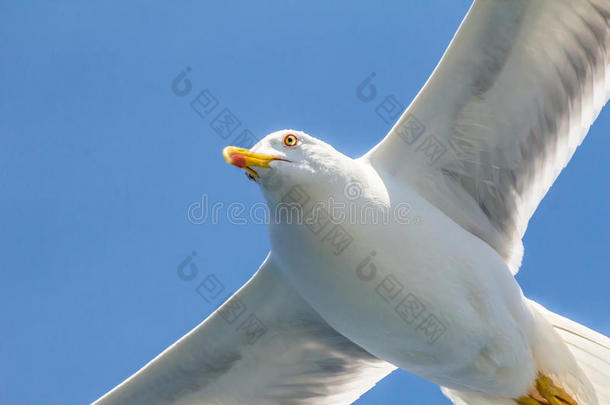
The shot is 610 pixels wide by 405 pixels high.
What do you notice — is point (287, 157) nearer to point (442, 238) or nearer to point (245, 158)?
point (245, 158)

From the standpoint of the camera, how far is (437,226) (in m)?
4.98

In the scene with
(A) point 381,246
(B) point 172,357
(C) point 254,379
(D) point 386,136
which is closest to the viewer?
(A) point 381,246

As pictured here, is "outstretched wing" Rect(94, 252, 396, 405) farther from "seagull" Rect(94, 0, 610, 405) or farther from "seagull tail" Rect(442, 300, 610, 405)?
"seagull tail" Rect(442, 300, 610, 405)

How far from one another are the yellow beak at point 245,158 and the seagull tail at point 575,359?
1958 millimetres

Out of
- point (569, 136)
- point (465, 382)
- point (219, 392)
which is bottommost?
point (465, 382)

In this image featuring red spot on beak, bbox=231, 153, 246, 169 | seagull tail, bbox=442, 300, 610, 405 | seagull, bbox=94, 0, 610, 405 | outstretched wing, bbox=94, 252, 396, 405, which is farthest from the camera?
outstretched wing, bbox=94, 252, 396, 405

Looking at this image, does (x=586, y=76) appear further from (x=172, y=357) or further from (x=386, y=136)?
(x=172, y=357)

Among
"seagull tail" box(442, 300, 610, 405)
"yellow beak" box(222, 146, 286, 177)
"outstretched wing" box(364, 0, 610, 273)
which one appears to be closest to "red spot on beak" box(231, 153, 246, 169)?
"yellow beak" box(222, 146, 286, 177)

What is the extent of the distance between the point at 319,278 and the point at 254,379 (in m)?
1.58

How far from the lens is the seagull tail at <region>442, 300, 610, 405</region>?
5266mm

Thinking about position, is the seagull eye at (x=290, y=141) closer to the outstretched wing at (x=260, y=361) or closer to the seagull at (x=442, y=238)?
the seagull at (x=442, y=238)

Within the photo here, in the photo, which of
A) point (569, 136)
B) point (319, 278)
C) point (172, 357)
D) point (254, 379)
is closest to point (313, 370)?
point (254, 379)

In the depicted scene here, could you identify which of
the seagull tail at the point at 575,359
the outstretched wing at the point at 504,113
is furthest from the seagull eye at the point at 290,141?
the seagull tail at the point at 575,359

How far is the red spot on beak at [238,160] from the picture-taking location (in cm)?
453
